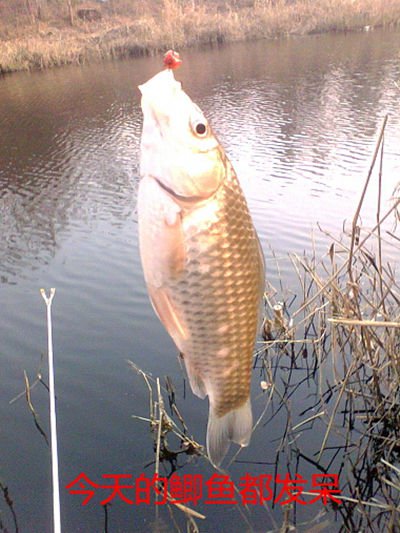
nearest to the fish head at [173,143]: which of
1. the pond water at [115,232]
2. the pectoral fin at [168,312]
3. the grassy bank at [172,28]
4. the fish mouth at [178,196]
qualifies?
the fish mouth at [178,196]

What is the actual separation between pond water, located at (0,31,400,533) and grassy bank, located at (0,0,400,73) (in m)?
7.47

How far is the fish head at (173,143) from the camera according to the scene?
1636 millimetres

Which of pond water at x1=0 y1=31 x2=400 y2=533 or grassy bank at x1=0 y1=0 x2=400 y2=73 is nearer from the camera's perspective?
pond water at x1=0 y1=31 x2=400 y2=533

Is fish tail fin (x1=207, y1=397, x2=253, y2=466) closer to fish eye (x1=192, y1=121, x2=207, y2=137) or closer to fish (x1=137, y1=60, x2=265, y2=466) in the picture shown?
fish (x1=137, y1=60, x2=265, y2=466)

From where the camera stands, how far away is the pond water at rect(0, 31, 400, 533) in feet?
14.5

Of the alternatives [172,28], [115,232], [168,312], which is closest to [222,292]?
[168,312]

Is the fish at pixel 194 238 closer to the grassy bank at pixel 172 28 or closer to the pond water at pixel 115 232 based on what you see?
the pond water at pixel 115 232

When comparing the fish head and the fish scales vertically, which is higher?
the fish head

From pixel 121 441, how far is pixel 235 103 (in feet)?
48.9

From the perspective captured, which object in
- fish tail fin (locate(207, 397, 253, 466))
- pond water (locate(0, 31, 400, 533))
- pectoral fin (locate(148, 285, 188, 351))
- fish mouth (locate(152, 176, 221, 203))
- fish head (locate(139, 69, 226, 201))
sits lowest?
pond water (locate(0, 31, 400, 533))

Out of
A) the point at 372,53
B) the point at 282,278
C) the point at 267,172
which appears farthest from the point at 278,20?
the point at 282,278

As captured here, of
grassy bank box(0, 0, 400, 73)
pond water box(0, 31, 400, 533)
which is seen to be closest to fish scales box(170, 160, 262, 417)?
pond water box(0, 31, 400, 533)

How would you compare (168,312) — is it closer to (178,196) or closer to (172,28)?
(178,196)

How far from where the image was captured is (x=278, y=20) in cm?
3238
